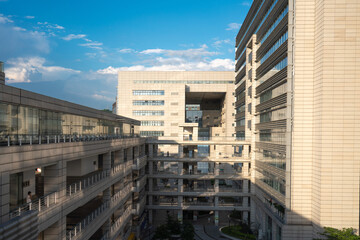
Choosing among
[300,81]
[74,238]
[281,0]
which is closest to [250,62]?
[281,0]

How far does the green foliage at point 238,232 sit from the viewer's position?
4405 cm

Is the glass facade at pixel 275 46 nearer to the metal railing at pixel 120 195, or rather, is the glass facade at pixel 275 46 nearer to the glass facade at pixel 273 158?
the glass facade at pixel 273 158

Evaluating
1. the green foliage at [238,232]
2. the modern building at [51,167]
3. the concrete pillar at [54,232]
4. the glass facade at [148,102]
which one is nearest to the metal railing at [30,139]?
the modern building at [51,167]

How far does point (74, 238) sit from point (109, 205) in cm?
928

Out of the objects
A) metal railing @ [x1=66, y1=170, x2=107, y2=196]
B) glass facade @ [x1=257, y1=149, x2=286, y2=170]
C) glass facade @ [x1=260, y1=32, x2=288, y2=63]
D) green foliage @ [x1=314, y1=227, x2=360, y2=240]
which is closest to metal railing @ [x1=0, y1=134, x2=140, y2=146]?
metal railing @ [x1=66, y1=170, x2=107, y2=196]

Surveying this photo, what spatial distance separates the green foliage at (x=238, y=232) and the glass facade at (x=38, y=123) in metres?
30.8

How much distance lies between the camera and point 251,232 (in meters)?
46.2

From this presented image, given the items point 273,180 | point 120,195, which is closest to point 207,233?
point 273,180

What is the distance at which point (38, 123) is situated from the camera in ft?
61.2

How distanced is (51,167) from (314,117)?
28.8 m

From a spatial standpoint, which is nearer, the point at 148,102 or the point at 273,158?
the point at 273,158

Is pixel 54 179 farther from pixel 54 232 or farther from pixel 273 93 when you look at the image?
pixel 273 93

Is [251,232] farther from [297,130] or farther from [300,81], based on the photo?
[300,81]

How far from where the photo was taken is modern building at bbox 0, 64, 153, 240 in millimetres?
14617
